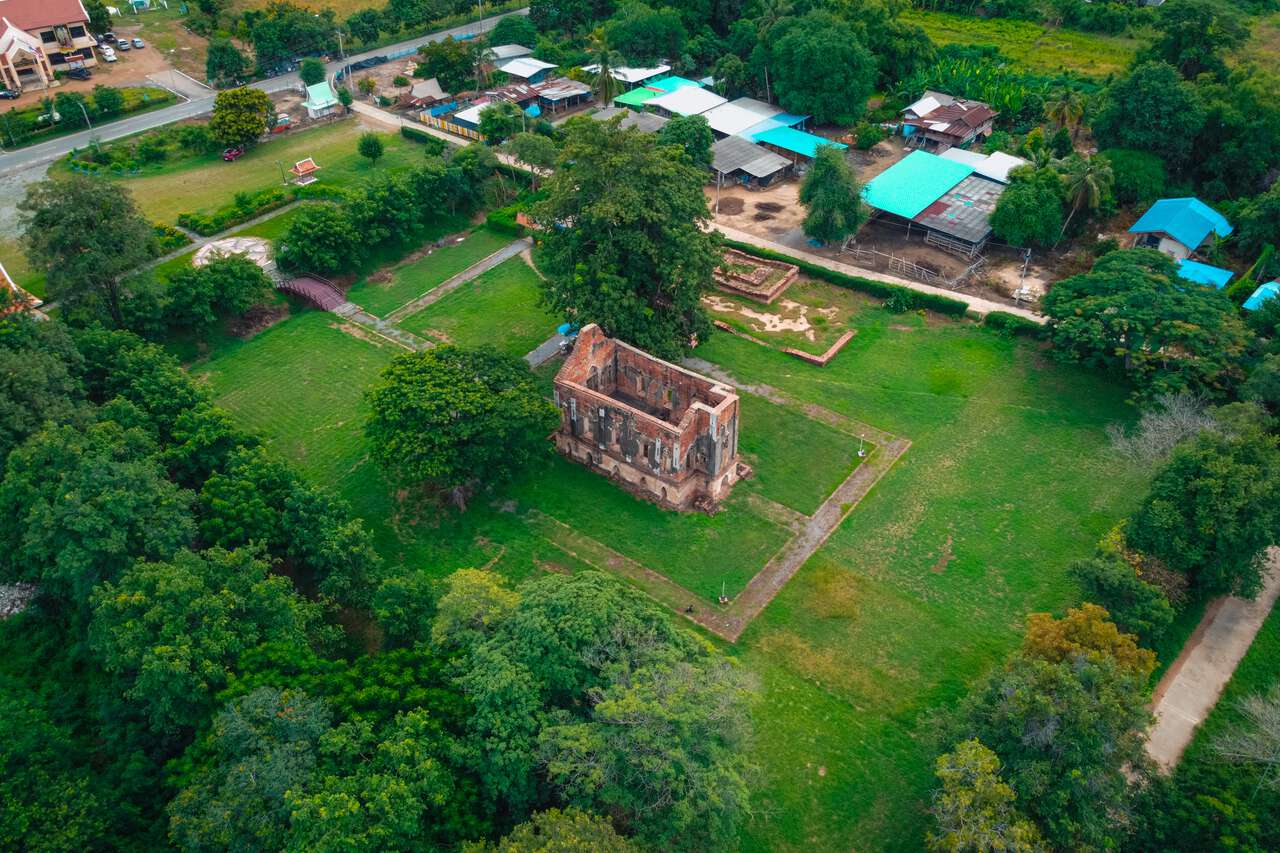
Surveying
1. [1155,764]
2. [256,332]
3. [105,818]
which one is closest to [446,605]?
[105,818]

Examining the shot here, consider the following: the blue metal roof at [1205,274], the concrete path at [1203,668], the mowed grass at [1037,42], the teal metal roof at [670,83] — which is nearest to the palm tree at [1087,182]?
the blue metal roof at [1205,274]

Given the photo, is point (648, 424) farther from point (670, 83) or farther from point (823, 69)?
point (670, 83)

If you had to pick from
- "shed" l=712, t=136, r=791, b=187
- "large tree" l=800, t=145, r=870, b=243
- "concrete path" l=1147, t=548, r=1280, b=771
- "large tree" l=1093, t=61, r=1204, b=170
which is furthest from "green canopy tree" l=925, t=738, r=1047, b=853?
"large tree" l=1093, t=61, r=1204, b=170

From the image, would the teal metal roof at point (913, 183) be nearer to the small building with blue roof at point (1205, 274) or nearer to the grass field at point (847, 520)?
the grass field at point (847, 520)

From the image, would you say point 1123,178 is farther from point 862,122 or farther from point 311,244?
point 311,244

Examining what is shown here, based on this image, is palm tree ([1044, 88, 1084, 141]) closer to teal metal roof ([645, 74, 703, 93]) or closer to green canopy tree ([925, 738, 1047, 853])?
teal metal roof ([645, 74, 703, 93])

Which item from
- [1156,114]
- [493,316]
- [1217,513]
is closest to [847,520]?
[1217,513]
